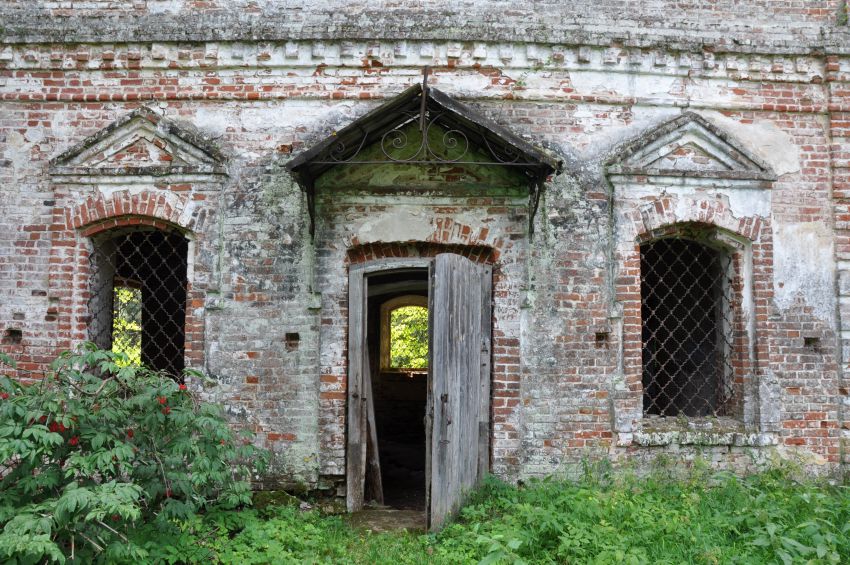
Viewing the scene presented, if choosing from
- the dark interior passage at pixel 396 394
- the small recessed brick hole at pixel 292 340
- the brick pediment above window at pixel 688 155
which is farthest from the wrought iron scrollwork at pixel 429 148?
the dark interior passage at pixel 396 394

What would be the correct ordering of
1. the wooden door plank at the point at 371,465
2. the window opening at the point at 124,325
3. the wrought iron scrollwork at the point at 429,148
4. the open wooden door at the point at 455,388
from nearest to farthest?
1. the open wooden door at the point at 455,388
2. the wrought iron scrollwork at the point at 429,148
3. the wooden door plank at the point at 371,465
4. the window opening at the point at 124,325

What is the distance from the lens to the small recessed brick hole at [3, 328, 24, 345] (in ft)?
19.8

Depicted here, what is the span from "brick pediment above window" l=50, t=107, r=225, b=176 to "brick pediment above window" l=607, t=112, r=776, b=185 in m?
4.01

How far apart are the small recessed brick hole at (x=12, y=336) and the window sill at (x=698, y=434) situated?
5979mm

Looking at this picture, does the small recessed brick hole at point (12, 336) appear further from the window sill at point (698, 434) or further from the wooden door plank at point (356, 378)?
the window sill at point (698, 434)

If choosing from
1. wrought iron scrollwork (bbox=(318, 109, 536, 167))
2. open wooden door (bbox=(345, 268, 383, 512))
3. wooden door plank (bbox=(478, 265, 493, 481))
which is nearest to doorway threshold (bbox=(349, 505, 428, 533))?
open wooden door (bbox=(345, 268, 383, 512))

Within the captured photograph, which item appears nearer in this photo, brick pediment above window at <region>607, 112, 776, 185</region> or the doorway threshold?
the doorway threshold

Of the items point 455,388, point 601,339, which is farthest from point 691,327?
point 455,388

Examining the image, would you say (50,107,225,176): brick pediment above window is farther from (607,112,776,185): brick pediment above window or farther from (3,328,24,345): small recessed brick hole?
(607,112,776,185): brick pediment above window

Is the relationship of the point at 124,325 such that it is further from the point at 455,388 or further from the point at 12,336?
the point at 455,388

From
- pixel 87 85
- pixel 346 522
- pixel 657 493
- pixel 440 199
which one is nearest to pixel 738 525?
pixel 657 493

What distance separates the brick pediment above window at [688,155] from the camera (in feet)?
20.2

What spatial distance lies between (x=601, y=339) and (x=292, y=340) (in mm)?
2971

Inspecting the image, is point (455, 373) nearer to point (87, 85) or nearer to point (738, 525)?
point (738, 525)
